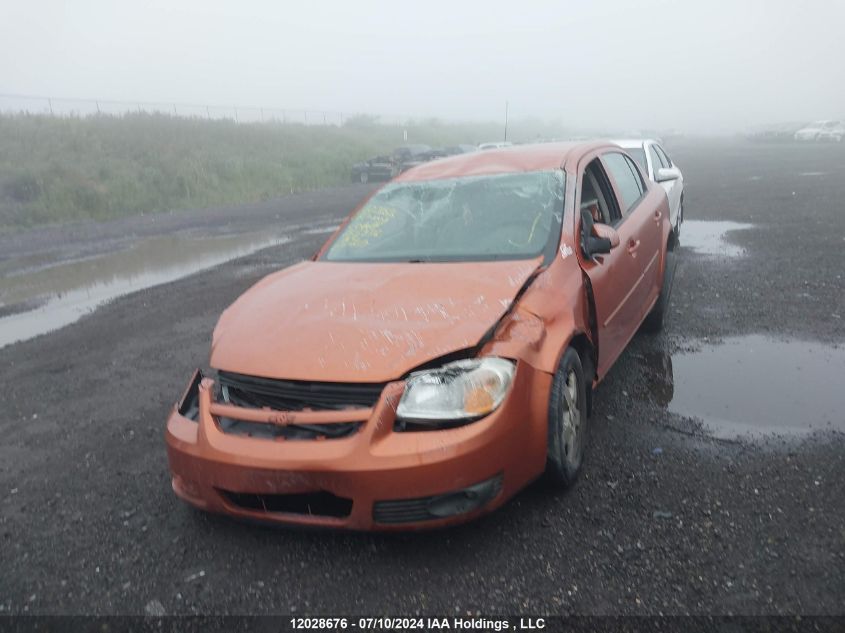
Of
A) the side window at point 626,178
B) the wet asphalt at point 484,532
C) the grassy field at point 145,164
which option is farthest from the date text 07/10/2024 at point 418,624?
the grassy field at point 145,164

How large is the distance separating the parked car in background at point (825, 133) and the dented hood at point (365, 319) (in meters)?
49.8

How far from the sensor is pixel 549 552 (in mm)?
2805

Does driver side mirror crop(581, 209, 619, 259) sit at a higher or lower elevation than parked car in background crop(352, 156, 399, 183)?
higher

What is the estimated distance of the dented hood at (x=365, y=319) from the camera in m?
2.73

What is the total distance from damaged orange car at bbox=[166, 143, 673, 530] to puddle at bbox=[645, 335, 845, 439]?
0.83 meters

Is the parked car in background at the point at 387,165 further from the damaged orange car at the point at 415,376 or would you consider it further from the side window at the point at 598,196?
the damaged orange car at the point at 415,376

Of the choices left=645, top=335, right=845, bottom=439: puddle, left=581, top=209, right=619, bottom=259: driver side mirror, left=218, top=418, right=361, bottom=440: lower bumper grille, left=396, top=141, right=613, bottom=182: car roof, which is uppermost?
left=396, top=141, right=613, bottom=182: car roof

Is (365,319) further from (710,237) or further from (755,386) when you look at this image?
(710,237)

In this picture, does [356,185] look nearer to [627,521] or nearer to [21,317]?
[21,317]

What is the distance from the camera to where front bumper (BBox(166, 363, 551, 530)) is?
8.34ft

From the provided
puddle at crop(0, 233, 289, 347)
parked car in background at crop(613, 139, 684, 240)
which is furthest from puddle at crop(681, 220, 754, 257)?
puddle at crop(0, 233, 289, 347)

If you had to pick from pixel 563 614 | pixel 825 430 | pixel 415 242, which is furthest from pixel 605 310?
pixel 563 614

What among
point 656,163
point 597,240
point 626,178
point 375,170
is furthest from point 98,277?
point 375,170

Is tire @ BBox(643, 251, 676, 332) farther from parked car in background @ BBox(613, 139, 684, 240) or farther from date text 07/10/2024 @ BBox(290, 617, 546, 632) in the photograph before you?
date text 07/10/2024 @ BBox(290, 617, 546, 632)
